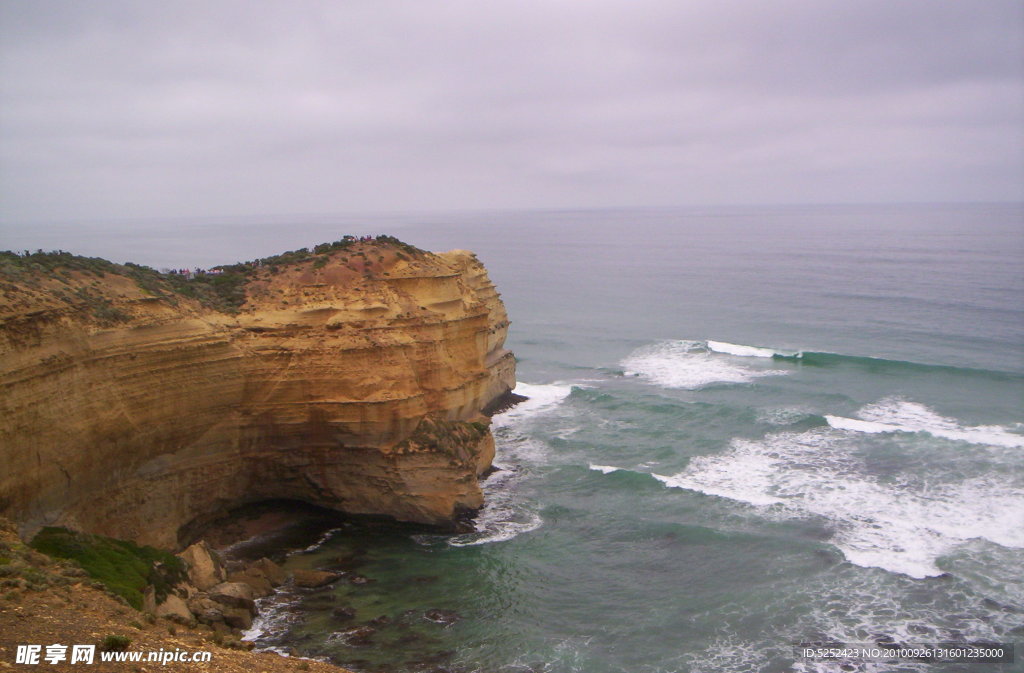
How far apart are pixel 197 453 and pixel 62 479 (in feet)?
14.4

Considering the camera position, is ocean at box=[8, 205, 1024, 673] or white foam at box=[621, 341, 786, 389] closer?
ocean at box=[8, 205, 1024, 673]

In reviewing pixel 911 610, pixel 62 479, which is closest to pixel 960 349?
pixel 911 610

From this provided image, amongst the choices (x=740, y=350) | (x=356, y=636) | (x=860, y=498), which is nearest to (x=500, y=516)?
(x=356, y=636)

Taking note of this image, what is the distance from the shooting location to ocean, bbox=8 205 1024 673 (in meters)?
18.2

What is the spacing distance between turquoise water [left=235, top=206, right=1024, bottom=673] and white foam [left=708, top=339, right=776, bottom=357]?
306 mm

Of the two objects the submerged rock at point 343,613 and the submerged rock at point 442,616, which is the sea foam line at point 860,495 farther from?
the submerged rock at point 343,613

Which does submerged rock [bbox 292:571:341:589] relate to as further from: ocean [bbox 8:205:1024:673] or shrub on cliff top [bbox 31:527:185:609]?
shrub on cliff top [bbox 31:527:185:609]

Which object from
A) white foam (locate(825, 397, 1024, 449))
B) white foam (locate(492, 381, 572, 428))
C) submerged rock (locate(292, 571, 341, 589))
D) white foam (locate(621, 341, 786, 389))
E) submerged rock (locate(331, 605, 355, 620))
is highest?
white foam (locate(621, 341, 786, 389))

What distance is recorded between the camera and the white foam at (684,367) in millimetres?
43031

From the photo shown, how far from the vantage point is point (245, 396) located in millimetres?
23172

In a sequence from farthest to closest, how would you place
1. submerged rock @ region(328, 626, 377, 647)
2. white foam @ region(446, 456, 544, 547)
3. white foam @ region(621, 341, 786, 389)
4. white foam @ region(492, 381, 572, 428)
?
white foam @ region(621, 341, 786, 389)
white foam @ region(492, 381, 572, 428)
white foam @ region(446, 456, 544, 547)
submerged rock @ region(328, 626, 377, 647)

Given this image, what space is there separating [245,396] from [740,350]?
35.3 meters

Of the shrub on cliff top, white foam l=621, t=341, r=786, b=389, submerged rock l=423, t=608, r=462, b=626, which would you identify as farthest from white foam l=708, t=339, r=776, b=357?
the shrub on cliff top

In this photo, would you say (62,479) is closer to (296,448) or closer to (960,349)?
(296,448)
